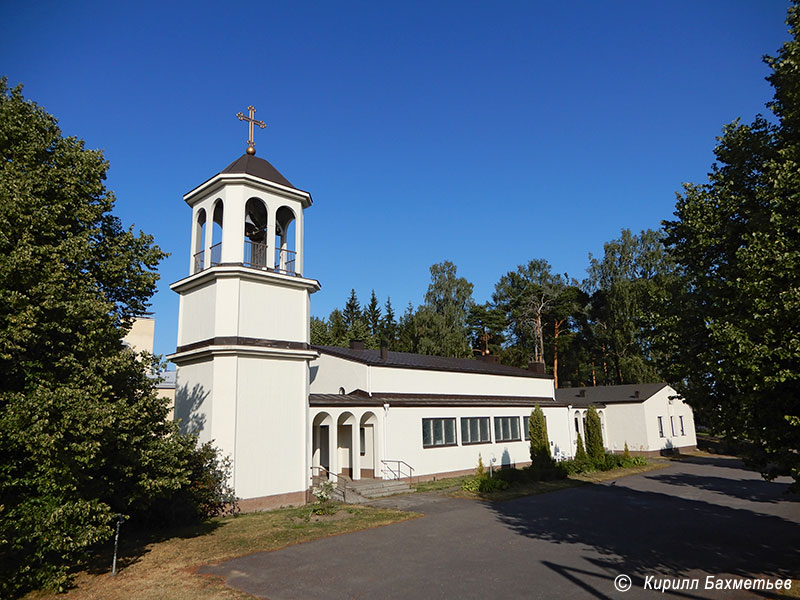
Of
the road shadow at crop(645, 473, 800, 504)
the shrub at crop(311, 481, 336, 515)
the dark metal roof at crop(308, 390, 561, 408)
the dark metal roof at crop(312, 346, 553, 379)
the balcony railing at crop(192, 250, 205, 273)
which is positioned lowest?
the road shadow at crop(645, 473, 800, 504)

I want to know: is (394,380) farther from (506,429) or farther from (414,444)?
(506,429)

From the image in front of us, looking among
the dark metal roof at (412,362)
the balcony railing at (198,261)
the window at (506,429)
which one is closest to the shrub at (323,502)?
the dark metal roof at (412,362)

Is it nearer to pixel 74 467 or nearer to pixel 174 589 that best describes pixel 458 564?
pixel 174 589

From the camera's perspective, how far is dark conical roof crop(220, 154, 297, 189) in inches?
714

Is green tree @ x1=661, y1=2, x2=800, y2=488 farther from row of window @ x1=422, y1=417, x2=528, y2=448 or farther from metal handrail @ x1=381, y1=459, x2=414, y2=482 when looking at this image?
row of window @ x1=422, y1=417, x2=528, y2=448

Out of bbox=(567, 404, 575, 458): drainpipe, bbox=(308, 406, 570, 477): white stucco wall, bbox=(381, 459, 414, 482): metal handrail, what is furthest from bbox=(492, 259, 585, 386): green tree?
bbox=(381, 459, 414, 482): metal handrail

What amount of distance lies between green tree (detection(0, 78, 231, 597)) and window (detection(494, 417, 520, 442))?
19785 mm

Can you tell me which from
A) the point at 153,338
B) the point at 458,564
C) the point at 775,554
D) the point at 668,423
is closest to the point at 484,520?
the point at 458,564

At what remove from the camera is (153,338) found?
42.2 m

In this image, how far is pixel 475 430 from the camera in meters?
27.0

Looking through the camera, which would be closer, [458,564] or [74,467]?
[74,467]

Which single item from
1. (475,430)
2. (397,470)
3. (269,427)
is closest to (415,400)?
(397,470)

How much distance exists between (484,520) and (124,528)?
10.6 meters

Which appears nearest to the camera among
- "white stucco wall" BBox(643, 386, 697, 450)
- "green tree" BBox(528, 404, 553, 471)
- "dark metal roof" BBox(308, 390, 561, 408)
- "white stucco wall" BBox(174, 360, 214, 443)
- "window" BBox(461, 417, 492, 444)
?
"white stucco wall" BBox(174, 360, 214, 443)
